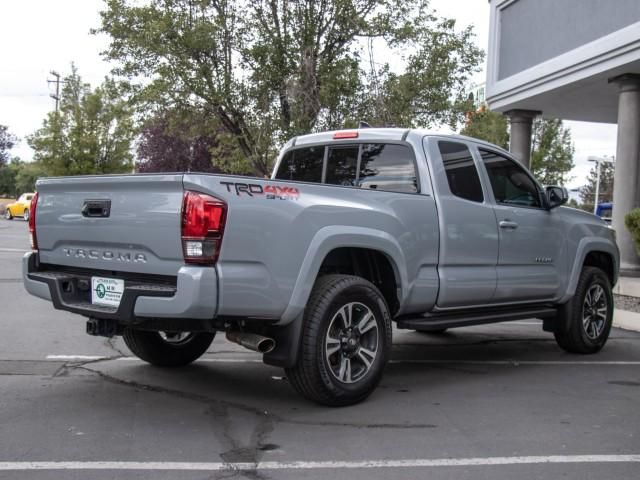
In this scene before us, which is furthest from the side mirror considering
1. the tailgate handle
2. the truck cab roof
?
the tailgate handle

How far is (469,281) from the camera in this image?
6082 millimetres

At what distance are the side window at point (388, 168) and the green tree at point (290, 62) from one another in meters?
9.60

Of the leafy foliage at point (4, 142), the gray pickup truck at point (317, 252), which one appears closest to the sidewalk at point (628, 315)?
the gray pickup truck at point (317, 252)

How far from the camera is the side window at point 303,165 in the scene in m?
6.66

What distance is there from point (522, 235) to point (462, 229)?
96cm

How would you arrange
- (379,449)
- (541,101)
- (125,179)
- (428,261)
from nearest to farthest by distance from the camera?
(379,449)
(125,179)
(428,261)
(541,101)

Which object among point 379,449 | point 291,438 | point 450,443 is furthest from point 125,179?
point 450,443

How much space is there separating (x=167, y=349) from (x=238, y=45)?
39.0ft

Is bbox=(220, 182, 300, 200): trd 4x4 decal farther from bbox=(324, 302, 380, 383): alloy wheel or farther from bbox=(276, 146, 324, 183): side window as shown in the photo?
bbox=(276, 146, 324, 183): side window

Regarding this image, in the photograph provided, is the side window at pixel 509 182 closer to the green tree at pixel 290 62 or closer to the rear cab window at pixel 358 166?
the rear cab window at pixel 358 166

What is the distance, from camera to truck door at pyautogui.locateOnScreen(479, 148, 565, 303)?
6.53m

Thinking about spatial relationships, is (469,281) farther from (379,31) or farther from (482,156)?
(379,31)

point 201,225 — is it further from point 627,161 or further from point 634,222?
point 627,161

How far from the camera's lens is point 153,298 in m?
4.41
